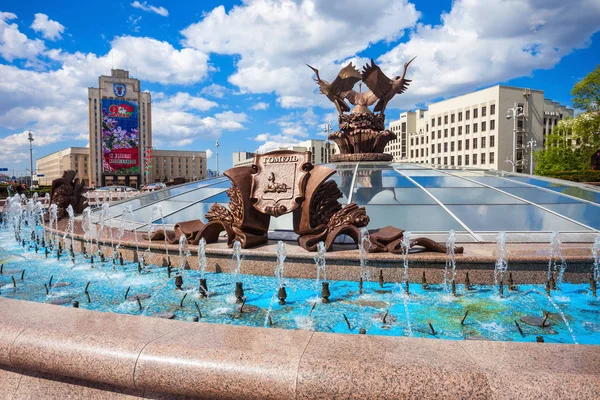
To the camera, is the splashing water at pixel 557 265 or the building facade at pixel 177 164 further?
the building facade at pixel 177 164

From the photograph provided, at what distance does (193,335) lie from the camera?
2.45 m

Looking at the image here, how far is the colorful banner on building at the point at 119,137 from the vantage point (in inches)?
3182

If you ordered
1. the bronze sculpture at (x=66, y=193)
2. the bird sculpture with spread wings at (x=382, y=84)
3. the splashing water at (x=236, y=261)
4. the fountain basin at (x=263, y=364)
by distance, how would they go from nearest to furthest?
the fountain basin at (x=263, y=364) → the splashing water at (x=236, y=261) → the bronze sculpture at (x=66, y=193) → the bird sculpture with spread wings at (x=382, y=84)

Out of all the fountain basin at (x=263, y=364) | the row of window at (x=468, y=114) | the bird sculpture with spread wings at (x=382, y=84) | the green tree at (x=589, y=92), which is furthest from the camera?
the row of window at (x=468, y=114)

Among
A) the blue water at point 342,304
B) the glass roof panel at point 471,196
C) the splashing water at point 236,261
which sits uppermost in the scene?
the glass roof panel at point 471,196

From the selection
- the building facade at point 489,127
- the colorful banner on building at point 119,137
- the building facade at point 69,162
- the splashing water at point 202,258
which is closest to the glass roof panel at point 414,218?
the splashing water at point 202,258

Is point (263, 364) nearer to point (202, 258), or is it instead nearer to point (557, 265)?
point (202, 258)

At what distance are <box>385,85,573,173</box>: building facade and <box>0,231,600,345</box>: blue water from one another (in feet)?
149

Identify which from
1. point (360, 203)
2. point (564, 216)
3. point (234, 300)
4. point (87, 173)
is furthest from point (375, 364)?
point (87, 173)

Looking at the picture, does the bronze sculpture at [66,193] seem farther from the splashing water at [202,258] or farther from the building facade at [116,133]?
the building facade at [116,133]

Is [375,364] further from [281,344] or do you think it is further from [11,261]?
[11,261]

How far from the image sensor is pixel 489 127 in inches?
2072

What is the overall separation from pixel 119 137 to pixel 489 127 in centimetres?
6831

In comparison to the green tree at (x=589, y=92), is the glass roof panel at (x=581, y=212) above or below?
below
